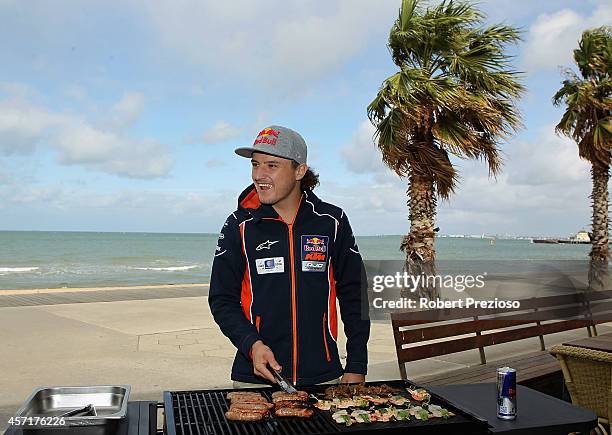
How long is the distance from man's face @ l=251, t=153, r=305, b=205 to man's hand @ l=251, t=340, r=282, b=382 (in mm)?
743

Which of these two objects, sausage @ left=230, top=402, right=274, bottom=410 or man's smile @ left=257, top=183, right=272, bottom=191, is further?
man's smile @ left=257, top=183, right=272, bottom=191

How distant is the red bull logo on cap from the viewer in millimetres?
3139

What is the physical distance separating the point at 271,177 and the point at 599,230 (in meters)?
16.5

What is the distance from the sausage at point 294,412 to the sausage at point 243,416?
3.0 inches

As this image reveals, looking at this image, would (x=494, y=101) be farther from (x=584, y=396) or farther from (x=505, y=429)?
(x=505, y=429)

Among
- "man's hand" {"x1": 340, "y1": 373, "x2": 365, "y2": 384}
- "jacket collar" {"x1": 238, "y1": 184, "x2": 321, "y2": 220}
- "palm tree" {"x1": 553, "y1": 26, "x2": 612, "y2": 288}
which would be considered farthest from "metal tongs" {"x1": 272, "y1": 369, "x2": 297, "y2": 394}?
"palm tree" {"x1": 553, "y1": 26, "x2": 612, "y2": 288}

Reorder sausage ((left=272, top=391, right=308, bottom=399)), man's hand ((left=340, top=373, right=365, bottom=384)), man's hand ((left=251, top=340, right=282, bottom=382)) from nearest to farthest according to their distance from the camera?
sausage ((left=272, top=391, right=308, bottom=399))
man's hand ((left=251, top=340, right=282, bottom=382))
man's hand ((left=340, top=373, right=365, bottom=384))

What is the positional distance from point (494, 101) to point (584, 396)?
8209mm

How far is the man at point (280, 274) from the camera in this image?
3.14 metres

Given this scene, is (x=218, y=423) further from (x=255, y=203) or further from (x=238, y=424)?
(x=255, y=203)

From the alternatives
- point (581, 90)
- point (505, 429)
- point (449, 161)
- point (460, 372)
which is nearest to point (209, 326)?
point (449, 161)

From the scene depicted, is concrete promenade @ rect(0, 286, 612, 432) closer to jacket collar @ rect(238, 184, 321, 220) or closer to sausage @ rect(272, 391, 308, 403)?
jacket collar @ rect(238, 184, 321, 220)

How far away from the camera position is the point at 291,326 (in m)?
3.14

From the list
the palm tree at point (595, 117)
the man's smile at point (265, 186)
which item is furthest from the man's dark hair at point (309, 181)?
the palm tree at point (595, 117)
